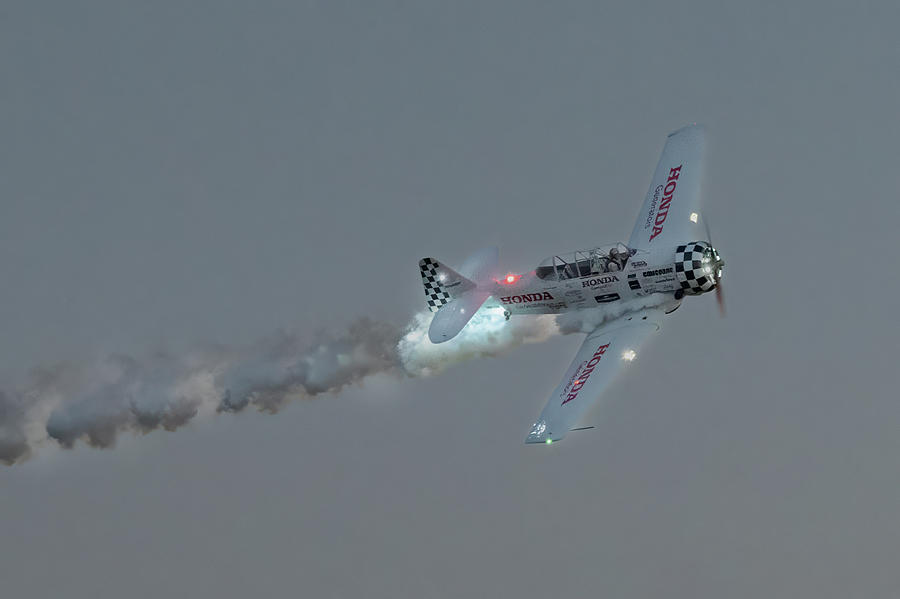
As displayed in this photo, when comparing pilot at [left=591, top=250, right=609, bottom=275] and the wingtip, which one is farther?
the wingtip

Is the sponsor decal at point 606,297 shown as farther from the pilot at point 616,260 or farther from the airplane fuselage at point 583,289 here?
the pilot at point 616,260

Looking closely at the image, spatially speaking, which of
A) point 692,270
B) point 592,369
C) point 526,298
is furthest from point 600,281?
point 592,369

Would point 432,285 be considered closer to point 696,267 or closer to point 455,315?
point 455,315

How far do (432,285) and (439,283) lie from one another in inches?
10.6

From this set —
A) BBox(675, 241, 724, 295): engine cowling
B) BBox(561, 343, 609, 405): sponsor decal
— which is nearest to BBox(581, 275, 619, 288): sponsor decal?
BBox(675, 241, 724, 295): engine cowling

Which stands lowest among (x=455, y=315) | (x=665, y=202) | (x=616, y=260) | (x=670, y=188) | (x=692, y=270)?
(x=692, y=270)

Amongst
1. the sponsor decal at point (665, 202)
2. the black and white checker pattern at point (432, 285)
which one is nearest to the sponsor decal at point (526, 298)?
the black and white checker pattern at point (432, 285)

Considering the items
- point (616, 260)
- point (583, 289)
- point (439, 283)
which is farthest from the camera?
point (439, 283)

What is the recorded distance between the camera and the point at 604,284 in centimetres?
4591

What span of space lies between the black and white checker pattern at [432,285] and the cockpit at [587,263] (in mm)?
3389

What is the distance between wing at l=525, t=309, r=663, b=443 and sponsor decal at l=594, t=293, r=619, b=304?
0.69m

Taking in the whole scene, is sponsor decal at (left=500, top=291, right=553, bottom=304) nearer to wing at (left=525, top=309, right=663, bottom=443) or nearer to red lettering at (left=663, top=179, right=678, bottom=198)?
wing at (left=525, top=309, right=663, bottom=443)

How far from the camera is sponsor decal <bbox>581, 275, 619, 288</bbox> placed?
45.8 m

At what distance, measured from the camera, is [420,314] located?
4869cm
